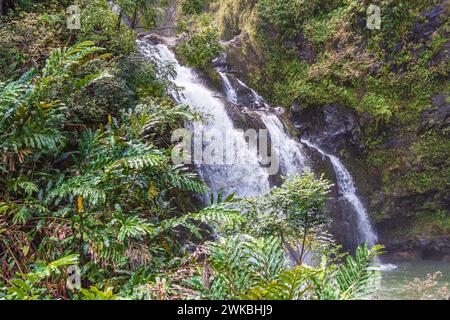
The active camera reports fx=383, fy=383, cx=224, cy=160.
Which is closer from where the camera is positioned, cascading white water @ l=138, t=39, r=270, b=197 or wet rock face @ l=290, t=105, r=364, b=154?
cascading white water @ l=138, t=39, r=270, b=197

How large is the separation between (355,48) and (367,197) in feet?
16.7

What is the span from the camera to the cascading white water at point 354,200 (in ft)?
37.1

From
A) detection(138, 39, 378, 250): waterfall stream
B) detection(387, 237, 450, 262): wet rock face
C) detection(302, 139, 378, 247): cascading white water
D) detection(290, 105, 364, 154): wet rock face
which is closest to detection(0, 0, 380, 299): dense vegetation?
detection(138, 39, 378, 250): waterfall stream

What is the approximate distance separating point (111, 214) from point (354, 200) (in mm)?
9274

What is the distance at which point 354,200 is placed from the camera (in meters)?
11.4

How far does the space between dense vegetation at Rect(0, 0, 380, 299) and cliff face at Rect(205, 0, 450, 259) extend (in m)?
8.50

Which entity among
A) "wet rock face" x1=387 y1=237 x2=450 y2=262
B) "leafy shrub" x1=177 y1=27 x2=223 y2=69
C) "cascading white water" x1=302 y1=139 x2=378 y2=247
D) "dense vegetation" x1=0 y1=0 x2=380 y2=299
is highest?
"leafy shrub" x1=177 y1=27 x2=223 y2=69

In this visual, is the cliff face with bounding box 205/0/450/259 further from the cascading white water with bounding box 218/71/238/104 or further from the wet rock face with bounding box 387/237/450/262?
the cascading white water with bounding box 218/71/238/104

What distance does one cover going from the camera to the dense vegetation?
2441mm

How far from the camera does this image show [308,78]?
13.5 metres

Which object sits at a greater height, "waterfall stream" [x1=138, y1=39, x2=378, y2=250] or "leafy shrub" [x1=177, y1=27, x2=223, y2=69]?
"leafy shrub" [x1=177, y1=27, x2=223, y2=69]

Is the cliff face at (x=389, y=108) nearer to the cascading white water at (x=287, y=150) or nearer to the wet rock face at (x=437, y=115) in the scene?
the wet rock face at (x=437, y=115)

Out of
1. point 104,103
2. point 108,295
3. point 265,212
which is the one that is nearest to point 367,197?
point 265,212

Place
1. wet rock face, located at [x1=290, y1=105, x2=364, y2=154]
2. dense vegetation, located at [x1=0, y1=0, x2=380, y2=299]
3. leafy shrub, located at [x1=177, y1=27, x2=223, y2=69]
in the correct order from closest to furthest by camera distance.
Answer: dense vegetation, located at [x1=0, y1=0, x2=380, y2=299]
leafy shrub, located at [x1=177, y1=27, x2=223, y2=69]
wet rock face, located at [x1=290, y1=105, x2=364, y2=154]
